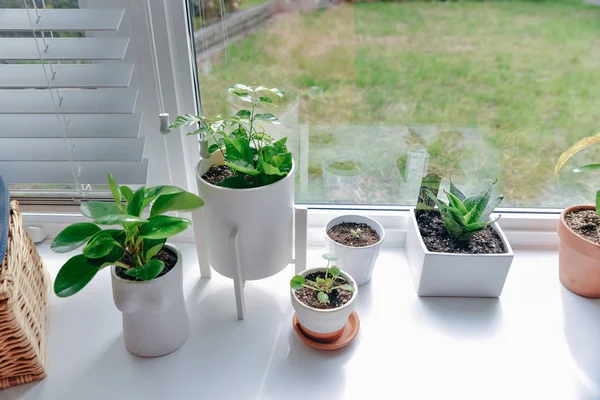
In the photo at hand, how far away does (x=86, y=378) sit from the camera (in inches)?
30.3

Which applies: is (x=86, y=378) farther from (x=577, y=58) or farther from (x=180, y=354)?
(x=577, y=58)

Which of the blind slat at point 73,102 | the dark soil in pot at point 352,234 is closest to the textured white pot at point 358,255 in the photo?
the dark soil in pot at point 352,234

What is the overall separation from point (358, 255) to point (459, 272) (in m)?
0.18

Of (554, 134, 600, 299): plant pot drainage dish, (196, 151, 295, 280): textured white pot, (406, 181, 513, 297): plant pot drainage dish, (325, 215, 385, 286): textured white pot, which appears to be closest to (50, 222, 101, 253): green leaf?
(196, 151, 295, 280): textured white pot

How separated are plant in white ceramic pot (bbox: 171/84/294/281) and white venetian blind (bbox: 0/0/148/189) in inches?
6.8

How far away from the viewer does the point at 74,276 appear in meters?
0.66

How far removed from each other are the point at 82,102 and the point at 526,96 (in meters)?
0.83

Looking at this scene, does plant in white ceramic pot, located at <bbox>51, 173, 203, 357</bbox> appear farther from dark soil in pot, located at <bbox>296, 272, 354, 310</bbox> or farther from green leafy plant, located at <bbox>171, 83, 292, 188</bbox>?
dark soil in pot, located at <bbox>296, 272, 354, 310</bbox>

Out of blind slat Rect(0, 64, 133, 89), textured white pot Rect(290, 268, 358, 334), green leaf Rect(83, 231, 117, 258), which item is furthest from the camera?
blind slat Rect(0, 64, 133, 89)

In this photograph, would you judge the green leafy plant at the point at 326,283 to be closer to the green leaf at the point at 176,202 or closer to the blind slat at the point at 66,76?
the green leaf at the point at 176,202

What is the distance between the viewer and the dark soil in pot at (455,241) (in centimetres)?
88

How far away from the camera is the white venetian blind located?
80 cm

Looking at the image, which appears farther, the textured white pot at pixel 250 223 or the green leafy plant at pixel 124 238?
the textured white pot at pixel 250 223

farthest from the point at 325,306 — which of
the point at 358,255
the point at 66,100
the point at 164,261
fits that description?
the point at 66,100
